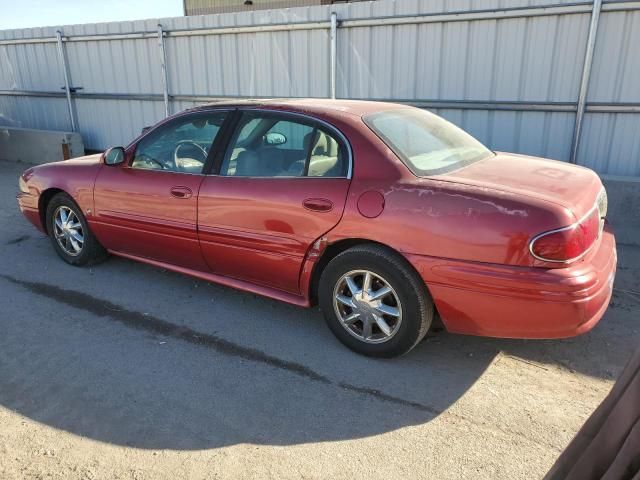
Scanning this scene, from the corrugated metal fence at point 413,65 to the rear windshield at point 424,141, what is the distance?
113 inches

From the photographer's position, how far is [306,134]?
3.65 m

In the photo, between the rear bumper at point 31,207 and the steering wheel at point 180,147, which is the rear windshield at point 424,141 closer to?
the steering wheel at point 180,147

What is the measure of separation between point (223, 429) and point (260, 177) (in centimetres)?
172

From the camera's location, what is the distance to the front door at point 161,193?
409 centimetres

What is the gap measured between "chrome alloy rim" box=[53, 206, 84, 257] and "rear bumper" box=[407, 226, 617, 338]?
134 inches

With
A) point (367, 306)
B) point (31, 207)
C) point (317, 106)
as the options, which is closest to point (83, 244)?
point (31, 207)

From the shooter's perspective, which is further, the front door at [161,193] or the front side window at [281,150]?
the front door at [161,193]

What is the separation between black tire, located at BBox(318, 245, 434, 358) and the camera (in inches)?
124

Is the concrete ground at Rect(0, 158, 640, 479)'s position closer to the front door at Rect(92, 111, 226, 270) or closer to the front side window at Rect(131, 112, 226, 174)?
the front door at Rect(92, 111, 226, 270)

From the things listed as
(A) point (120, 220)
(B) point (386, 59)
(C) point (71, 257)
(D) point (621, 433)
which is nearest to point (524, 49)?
(B) point (386, 59)

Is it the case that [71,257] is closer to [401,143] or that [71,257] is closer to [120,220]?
[120,220]

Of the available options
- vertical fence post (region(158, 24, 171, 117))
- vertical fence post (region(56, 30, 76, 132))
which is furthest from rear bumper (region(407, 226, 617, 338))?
vertical fence post (region(56, 30, 76, 132))

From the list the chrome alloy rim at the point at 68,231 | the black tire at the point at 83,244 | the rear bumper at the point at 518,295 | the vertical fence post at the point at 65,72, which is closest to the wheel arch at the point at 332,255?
the rear bumper at the point at 518,295

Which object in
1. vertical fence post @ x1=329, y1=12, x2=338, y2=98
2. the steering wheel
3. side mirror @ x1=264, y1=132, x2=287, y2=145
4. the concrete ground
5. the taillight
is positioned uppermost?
vertical fence post @ x1=329, y1=12, x2=338, y2=98
